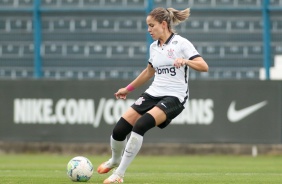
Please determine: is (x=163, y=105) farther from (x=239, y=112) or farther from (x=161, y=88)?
(x=239, y=112)

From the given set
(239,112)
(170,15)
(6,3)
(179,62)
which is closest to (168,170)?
(170,15)

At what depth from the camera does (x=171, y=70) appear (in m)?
11.3

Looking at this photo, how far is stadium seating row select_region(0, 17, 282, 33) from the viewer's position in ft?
66.2

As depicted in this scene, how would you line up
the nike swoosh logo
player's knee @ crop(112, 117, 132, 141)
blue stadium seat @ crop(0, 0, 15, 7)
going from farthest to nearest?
blue stadium seat @ crop(0, 0, 15, 7) < the nike swoosh logo < player's knee @ crop(112, 117, 132, 141)

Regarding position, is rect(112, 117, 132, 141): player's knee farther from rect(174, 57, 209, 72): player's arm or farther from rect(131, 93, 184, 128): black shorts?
rect(174, 57, 209, 72): player's arm

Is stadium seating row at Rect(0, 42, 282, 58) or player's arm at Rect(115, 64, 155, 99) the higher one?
player's arm at Rect(115, 64, 155, 99)

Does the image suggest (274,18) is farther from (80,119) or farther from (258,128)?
(80,119)

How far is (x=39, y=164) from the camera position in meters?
16.7

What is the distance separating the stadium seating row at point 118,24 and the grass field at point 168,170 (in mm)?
2999

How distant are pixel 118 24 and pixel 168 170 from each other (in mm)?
6467

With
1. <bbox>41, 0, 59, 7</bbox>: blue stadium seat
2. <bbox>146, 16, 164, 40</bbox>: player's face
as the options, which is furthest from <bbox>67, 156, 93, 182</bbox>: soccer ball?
<bbox>41, 0, 59, 7</bbox>: blue stadium seat

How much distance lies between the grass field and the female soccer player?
677 millimetres

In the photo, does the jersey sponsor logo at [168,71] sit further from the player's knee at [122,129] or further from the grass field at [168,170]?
the grass field at [168,170]

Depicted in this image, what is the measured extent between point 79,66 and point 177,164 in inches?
187
